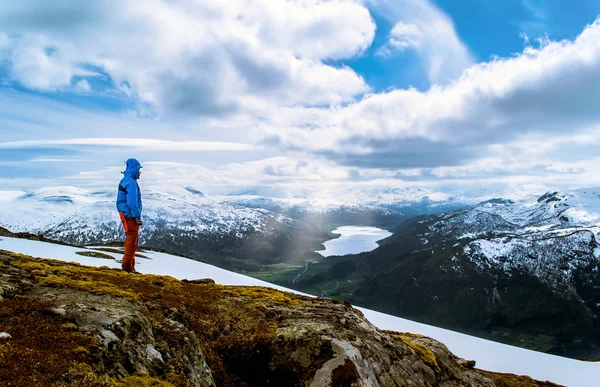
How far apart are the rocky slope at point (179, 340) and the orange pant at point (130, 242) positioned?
3.25m

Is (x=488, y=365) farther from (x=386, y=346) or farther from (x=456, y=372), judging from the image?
(x=386, y=346)

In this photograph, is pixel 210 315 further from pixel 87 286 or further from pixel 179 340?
pixel 87 286

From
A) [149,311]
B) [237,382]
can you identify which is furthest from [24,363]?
[237,382]

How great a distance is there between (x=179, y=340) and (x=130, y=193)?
397 inches

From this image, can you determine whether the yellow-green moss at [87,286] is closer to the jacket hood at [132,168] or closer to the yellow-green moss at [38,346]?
the yellow-green moss at [38,346]

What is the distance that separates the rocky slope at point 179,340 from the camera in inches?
255

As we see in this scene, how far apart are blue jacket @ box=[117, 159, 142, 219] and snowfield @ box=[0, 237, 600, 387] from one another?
9.13m

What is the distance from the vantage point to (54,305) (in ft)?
26.9

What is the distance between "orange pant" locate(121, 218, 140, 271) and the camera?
56.1 ft

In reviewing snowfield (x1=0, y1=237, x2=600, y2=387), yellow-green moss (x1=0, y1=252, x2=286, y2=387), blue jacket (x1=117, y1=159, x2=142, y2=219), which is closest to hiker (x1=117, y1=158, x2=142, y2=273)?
blue jacket (x1=117, y1=159, x2=142, y2=219)

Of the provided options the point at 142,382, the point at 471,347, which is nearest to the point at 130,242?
the point at 142,382

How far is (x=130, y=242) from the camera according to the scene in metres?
17.4

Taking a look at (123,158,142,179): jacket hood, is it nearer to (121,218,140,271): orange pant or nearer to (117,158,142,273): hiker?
(117,158,142,273): hiker

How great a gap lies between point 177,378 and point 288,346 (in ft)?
12.1
